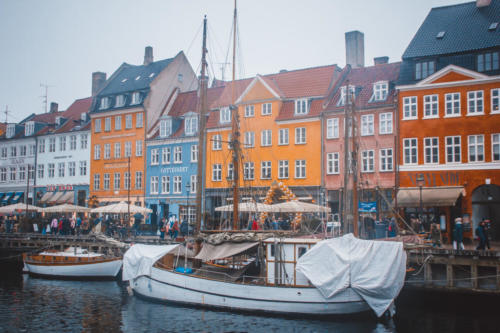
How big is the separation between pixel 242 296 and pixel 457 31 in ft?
81.3

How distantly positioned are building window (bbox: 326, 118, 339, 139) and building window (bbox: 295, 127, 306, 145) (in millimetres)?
2087

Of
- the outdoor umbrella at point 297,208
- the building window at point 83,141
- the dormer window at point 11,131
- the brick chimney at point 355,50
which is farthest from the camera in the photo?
the dormer window at point 11,131

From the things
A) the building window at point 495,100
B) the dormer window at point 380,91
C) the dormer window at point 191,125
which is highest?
the dormer window at point 380,91

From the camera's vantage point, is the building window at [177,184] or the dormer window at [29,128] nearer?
the building window at [177,184]

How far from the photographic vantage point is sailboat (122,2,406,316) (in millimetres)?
20297

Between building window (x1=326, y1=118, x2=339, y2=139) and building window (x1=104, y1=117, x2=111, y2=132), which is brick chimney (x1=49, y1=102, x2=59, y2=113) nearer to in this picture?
building window (x1=104, y1=117, x2=111, y2=132)

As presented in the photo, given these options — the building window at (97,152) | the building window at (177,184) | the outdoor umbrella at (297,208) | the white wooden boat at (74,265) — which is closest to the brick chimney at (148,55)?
the building window at (97,152)

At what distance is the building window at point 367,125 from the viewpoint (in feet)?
127

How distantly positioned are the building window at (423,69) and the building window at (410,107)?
4.87 feet

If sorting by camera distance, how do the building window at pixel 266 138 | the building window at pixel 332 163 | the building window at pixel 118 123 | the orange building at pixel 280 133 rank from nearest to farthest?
1. the building window at pixel 332 163
2. the orange building at pixel 280 133
3. the building window at pixel 266 138
4. the building window at pixel 118 123

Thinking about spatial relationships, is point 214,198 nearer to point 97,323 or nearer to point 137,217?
point 137,217

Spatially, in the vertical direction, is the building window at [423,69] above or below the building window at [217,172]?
above

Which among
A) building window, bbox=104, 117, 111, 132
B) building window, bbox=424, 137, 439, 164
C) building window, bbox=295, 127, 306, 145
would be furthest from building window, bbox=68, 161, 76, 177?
building window, bbox=424, 137, 439, 164

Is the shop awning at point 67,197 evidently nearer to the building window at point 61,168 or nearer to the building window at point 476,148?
the building window at point 61,168
